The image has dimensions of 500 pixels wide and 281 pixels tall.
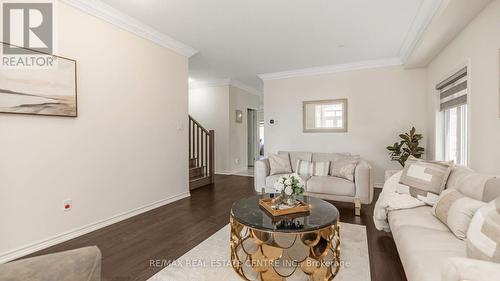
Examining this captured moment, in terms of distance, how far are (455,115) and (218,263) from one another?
154 inches

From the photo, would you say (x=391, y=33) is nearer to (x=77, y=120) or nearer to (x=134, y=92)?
(x=134, y=92)

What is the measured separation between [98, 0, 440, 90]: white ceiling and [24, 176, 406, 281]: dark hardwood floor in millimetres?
2563

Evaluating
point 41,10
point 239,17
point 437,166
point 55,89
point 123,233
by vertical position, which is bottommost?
point 123,233

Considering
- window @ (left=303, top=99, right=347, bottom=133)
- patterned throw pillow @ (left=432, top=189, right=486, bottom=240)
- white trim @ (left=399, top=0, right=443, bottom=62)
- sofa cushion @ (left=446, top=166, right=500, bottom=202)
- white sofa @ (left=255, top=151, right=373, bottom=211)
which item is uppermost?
white trim @ (left=399, top=0, right=443, bottom=62)

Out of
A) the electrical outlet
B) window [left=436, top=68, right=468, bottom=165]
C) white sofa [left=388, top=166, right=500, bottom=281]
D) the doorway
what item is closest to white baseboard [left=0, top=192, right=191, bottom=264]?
the electrical outlet

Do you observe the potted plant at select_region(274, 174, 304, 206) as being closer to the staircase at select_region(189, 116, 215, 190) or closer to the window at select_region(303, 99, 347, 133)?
the staircase at select_region(189, 116, 215, 190)

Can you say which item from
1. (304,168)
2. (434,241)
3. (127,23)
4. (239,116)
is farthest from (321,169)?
(239,116)

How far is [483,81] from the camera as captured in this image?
2.41 m

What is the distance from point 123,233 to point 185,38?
2812 mm

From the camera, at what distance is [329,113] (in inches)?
202

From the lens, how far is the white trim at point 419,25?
2.56m

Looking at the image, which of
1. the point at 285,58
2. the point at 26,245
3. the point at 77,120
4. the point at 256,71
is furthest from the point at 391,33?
the point at 26,245

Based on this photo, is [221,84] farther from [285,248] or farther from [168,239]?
[285,248]

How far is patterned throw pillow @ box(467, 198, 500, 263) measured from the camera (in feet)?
3.40
